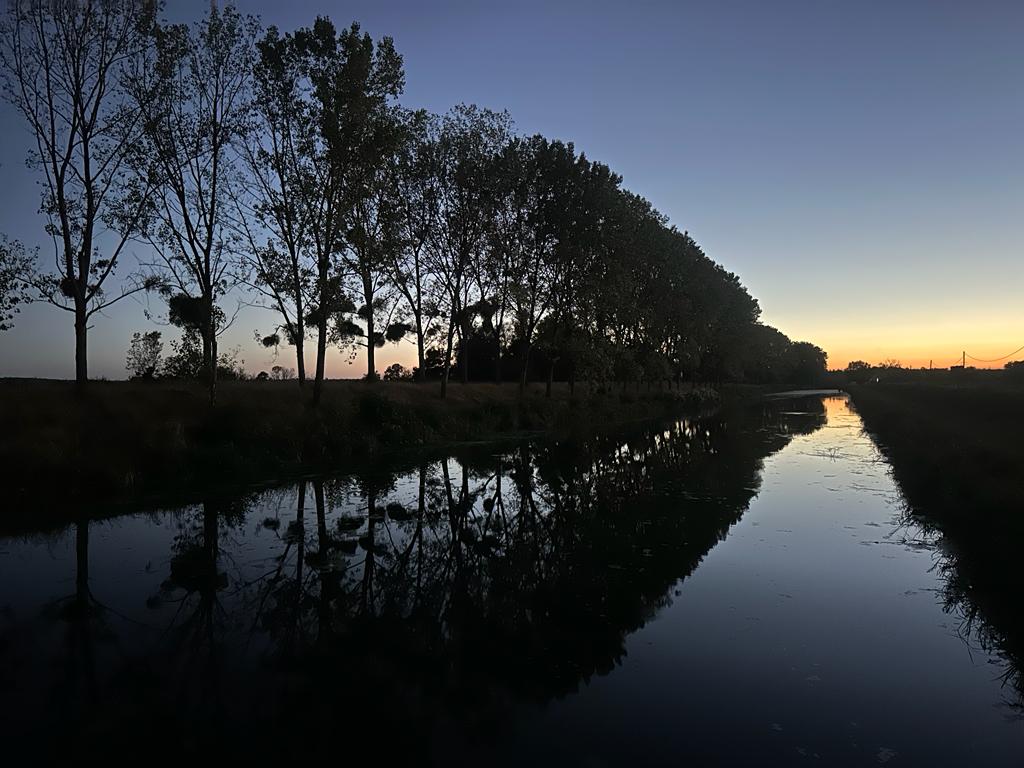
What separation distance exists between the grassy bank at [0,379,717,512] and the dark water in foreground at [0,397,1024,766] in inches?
106

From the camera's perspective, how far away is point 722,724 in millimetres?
6266

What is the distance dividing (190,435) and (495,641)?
16.3 meters

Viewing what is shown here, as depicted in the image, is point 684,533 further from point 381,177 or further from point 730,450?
point 381,177

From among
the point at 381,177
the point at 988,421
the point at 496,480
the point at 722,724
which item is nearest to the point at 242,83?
the point at 381,177

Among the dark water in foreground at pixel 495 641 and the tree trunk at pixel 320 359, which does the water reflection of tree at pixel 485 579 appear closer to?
the dark water in foreground at pixel 495 641

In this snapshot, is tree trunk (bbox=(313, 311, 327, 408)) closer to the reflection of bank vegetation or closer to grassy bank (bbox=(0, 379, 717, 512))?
grassy bank (bbox=(0, 379, 717, 512))

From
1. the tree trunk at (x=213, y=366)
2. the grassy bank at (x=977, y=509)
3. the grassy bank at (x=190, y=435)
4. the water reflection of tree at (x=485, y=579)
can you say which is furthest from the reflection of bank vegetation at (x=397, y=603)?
the tree trunk at (x=213, y=366)

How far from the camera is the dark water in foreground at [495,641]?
5.94 metres

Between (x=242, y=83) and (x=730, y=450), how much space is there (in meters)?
28.3

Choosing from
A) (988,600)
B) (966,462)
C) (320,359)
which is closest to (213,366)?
(320,359)

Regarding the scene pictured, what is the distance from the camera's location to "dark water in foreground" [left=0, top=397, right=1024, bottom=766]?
5.94m

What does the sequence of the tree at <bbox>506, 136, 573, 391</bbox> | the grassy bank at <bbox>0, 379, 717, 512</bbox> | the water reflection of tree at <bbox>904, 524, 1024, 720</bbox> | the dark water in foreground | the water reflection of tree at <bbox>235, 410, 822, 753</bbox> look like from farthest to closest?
the tree at <bbox>506, 136, 573, 391</bbox>, the grassy bank at <bbox>0, 379, 717, 512</bbox>, the water reflection of tree at <bbox>904, 524, 1024, 720</bbox>, the water reflection of tree at <bbox>235, 410, 822, 753</bbox>, the dark water in foreground

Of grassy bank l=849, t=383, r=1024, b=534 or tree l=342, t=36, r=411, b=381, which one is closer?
grassy bank l=849, t=383, r=1024, b=534

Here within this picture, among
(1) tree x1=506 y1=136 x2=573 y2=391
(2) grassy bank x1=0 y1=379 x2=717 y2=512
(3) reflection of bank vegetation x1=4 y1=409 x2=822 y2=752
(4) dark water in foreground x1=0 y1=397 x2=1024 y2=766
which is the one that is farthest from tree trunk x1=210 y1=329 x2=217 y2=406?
(1) tree x1=506 y1=136 x2=573 y2=391
